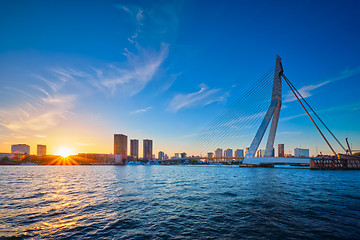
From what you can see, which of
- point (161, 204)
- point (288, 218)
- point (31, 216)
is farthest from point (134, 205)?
point (288, 218)

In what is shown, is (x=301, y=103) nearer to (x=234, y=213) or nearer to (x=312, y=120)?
(x=312, y=120)

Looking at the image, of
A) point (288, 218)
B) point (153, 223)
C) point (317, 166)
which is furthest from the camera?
point (317, 166)

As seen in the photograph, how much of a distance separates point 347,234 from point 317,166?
88.9 metres

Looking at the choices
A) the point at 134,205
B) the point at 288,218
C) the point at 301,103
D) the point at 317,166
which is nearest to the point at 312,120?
the point at 301,103

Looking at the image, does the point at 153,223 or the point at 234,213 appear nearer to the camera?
the point at 153,223

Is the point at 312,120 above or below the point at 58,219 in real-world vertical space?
above

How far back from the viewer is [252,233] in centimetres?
823

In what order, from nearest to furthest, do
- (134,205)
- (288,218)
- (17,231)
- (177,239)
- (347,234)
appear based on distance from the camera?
(177,239)
(347,234)
(17,231)
(288,218)
(134,205)

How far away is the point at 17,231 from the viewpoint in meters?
8.77

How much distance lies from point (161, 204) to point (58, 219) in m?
6.90

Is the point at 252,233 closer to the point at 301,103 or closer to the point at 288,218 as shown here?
the point at 288,218

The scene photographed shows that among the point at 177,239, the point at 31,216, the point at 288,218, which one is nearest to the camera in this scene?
the point at 177,239

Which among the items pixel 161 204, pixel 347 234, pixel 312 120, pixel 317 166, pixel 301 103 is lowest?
pixel 317 166

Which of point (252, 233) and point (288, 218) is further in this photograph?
point (288, 218)
